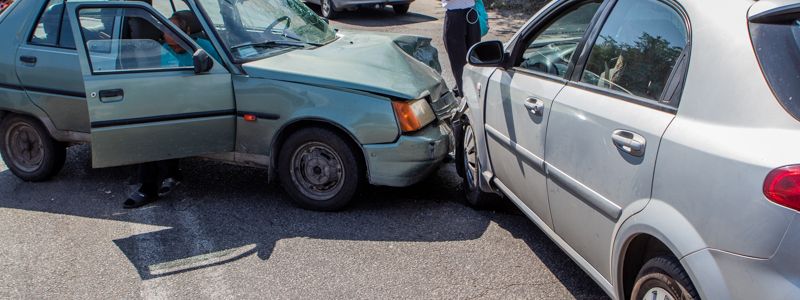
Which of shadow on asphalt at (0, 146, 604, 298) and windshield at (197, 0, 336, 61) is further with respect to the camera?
windshield at (197, 0, 336, 61)

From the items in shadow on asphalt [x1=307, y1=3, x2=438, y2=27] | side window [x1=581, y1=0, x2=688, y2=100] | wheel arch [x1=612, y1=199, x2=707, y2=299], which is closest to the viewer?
wheel arch [x1=612, y1=199, x2=707, y2=299]

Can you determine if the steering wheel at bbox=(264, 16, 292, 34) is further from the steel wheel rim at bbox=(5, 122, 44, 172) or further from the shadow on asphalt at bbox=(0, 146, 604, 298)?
the steel wheel rim at bbox=(5, 122, 44, 172)

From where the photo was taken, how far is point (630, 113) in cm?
303

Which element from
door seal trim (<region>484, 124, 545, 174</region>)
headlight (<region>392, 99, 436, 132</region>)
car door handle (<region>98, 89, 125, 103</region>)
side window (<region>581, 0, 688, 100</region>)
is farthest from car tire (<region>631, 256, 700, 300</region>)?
car door handle (<region>98, 89, 125, 103</region>)

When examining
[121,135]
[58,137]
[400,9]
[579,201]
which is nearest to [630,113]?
[579,201]

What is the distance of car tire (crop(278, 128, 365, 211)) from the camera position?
4.95m

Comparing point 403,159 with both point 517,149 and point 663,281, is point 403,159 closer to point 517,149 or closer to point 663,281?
point 517,149

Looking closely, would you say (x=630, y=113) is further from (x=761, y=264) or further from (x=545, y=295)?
(x=545, y=295)

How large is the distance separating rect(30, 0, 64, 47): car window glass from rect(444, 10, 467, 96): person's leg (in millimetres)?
3623

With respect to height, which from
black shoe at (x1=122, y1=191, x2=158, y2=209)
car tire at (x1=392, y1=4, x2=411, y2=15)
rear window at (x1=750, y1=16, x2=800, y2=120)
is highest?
rear window at (x1=750, y1=16, x2=800, y2=120)

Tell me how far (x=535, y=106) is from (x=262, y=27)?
2.57m

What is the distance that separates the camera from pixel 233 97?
5.05 m

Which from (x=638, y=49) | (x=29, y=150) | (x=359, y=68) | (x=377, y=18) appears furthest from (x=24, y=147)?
(x=377, y=18)

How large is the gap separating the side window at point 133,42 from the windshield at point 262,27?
1.06ft
